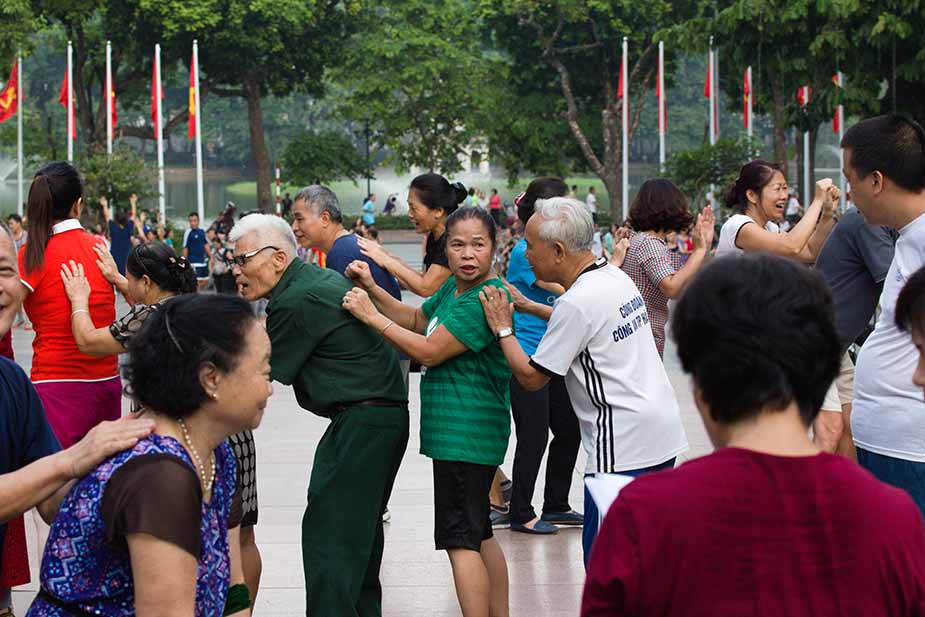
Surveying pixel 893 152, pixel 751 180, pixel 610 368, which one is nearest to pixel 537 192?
pixel 751 180

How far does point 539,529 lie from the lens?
23.4 ft

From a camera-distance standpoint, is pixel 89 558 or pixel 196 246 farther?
pixel 196 246

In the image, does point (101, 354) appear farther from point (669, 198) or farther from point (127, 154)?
point (127, 154)

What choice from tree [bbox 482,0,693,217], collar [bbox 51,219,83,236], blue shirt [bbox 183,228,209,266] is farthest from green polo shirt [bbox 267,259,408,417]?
tree [bbox 482,0,693,217]

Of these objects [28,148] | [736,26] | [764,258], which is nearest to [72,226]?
[764,258]

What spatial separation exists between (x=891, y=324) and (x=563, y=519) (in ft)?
11.8

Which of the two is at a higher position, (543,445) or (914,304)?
(914,304)

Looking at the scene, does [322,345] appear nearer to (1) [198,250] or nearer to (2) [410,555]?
(2) [410,555]

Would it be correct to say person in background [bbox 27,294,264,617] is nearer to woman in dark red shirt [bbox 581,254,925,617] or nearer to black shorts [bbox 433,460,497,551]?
woman in dark red shirt [bbox 581,254,925,617]

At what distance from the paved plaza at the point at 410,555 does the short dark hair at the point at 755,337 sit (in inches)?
89.4

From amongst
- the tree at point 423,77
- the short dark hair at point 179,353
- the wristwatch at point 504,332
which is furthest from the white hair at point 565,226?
the tree at point 423,77

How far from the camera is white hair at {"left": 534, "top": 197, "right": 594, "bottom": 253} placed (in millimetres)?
4547

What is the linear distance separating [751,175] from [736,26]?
52.1 feet

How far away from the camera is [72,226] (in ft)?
19.5
